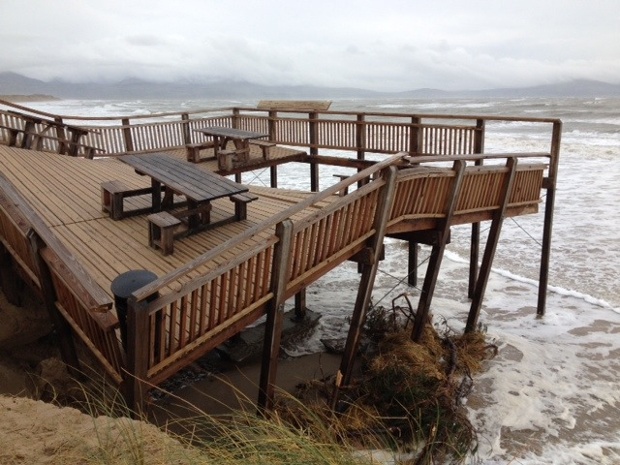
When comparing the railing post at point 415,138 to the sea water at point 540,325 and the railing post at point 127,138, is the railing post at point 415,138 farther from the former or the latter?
the railing post at point 127,138

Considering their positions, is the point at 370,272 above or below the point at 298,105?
below

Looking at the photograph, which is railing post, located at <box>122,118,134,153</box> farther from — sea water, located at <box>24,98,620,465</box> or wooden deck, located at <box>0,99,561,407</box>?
sea water, located at <box>24,98,620,465</box>

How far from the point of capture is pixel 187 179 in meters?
6.41

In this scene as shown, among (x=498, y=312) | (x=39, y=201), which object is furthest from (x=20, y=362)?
(x=498, y=312)

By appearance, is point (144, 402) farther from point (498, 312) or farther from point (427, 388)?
point (498, 312)

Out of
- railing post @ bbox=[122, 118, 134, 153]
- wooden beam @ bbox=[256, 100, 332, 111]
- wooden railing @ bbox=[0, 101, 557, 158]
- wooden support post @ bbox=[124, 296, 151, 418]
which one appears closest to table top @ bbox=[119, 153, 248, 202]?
wooden support post @ bbox=[124, 296, 151, 418]

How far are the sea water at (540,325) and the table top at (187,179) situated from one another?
2976 mm

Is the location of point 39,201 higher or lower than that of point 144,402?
higher

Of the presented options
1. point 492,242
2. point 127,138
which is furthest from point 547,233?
point 127,138

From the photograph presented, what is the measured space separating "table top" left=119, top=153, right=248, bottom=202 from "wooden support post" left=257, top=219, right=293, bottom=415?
1.45 meters

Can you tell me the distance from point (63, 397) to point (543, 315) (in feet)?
28.1

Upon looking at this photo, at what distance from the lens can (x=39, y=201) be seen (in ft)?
23.0

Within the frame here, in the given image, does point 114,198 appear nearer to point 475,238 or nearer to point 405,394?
point 405,394

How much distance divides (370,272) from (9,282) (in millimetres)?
4357
